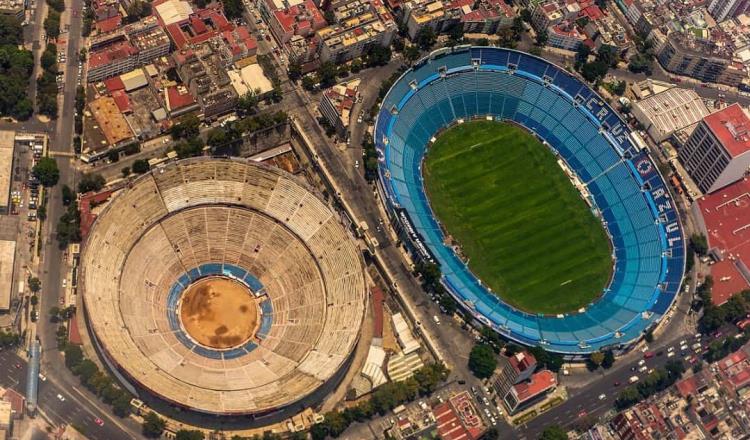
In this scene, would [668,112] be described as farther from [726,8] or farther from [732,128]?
[726,8]

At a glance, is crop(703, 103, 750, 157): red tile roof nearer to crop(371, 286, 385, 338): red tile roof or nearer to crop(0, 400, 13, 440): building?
crop(371, 286, 385, 338): red tile roof

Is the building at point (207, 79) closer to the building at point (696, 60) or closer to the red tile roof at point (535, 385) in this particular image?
the red tile roof at point (535, 385)

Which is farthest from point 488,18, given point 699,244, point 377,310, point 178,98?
point 377,310

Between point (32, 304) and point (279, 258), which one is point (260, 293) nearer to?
point (279, 258)

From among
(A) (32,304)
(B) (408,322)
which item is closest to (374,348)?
(B) (408,322)

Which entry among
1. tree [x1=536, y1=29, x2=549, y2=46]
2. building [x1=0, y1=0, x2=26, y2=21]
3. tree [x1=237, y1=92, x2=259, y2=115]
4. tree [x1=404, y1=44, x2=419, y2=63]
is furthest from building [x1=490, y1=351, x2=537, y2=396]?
building [x1=0, y1=0, x2=26, y2=21]

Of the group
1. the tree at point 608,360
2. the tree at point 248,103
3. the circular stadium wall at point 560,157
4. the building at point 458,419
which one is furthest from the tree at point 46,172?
the tree at point 608,360
